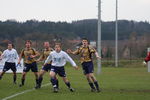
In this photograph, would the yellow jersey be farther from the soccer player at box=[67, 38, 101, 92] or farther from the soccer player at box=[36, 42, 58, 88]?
the soccer player at box=[67, 38, 101, 92]

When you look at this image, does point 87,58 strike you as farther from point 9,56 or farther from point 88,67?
point 9,56

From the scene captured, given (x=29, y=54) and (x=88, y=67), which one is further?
(x=29, y=54)

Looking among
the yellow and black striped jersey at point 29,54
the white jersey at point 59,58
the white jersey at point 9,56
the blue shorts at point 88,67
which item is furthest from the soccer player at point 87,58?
the white jersey at point 9,56

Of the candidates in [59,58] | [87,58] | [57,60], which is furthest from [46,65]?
[87,58]

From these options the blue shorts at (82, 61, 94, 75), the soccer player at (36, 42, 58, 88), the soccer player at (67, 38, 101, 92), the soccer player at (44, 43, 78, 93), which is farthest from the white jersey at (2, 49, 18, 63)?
the blue shorts at (82, 61, 94, 75)

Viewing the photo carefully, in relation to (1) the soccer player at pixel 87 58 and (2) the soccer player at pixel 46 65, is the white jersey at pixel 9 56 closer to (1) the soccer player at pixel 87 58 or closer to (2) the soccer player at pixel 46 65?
(2) the soccer player at pixel 46 65

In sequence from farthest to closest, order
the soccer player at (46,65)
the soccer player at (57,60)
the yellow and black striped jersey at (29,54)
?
the yellow and black striped jersey at (29,54), the soccer player at (46,65), the soccer player at (57,60)

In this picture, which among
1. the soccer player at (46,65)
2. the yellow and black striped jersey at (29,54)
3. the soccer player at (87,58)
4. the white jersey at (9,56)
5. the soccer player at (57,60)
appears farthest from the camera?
the white jersey at (9,56)

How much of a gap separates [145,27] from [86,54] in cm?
11237

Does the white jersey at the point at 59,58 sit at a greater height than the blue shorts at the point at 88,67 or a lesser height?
greater

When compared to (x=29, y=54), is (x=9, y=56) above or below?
below

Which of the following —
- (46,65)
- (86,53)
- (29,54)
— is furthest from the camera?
(29,54)

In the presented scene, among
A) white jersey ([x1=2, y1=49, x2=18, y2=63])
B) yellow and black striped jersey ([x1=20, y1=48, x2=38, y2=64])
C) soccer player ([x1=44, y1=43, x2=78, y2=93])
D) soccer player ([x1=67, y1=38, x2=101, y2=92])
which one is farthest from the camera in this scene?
white jersey ([x1=2, y1=49, x2=18, y2=63])

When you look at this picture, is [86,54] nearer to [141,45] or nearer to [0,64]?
[0,64]
